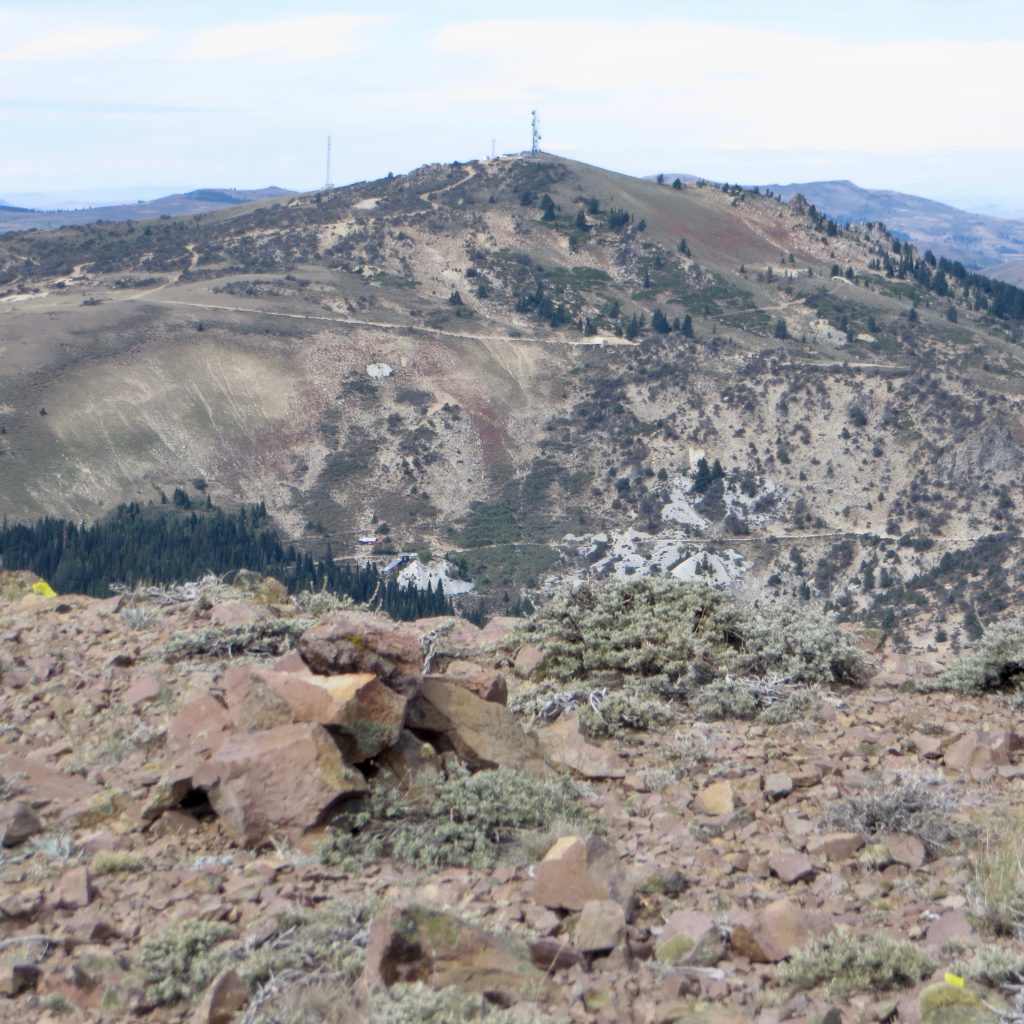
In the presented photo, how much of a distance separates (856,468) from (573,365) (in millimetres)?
17733

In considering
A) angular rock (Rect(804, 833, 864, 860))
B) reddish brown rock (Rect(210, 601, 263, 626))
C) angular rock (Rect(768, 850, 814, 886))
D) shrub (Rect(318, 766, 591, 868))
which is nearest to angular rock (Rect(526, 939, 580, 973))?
shrub (Rect(318, 766, 591, 868))

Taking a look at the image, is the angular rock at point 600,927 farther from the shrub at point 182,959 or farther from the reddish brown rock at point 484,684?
the reddish brown rock at point 484,684

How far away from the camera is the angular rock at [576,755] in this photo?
17.6 ft

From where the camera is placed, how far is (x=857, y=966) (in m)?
3.36

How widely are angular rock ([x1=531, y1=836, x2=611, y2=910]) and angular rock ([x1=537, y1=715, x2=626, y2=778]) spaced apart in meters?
1.41

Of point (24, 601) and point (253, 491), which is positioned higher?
point (24, 601)

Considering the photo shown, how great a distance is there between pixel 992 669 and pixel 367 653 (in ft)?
13.9

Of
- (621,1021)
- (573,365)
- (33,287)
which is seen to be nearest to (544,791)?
(621,1021)

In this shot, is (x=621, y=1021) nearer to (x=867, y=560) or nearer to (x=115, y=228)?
(x=867, y=560)

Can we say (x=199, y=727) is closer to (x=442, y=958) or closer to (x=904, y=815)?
(x=442, y=958)

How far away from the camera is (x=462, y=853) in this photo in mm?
4305

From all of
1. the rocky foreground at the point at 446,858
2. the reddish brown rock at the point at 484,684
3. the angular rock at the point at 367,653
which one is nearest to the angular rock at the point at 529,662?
the rocky foreground at the point at 446,858

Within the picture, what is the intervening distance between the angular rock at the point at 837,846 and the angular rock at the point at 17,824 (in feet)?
10.5

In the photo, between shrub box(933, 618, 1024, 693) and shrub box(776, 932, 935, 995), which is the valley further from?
shrub box(776, 932, 935, 995)
